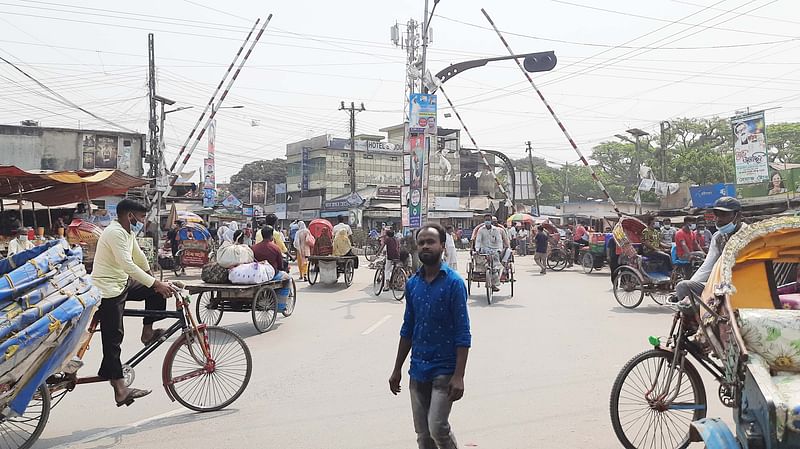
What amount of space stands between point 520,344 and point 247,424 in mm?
4655

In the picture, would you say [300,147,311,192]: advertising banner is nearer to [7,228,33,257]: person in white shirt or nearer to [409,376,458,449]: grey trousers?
[7,228,33,257]: person in white shirt

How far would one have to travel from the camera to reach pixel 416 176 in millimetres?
15961

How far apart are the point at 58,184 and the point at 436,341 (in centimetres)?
1275

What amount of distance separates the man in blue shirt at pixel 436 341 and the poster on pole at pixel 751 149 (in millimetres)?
21555

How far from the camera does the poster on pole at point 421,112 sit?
15852 millimetres

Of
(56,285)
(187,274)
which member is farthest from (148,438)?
(187,274)

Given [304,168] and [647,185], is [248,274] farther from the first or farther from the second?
[304,168]

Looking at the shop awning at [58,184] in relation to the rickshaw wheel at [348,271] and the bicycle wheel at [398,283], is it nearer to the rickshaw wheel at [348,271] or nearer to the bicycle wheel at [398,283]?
the rickshaw wheel at [348,271]

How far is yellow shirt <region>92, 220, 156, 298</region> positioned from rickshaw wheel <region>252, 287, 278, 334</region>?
13.8 ft

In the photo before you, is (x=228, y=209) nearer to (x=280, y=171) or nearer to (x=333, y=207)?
(x=333, y=207)

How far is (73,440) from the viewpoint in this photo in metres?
4.93

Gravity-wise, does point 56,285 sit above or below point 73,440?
above

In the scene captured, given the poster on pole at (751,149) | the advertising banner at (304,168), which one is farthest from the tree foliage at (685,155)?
the advertising banner at (304,168)

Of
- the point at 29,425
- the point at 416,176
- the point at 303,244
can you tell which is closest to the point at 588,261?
the point at 416,176
